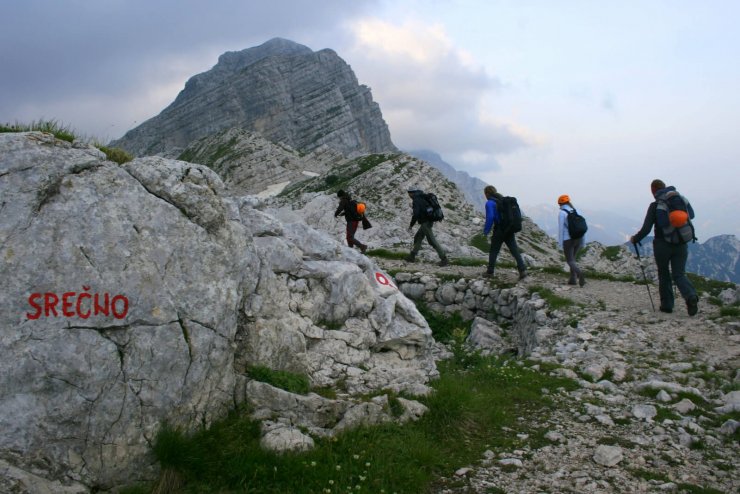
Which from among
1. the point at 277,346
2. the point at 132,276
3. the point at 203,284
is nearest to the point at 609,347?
the point at 277,346

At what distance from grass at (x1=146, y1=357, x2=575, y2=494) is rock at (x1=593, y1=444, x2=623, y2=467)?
1.06m

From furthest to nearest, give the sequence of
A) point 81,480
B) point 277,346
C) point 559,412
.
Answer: point 559,412, point 277,346, point 81,480

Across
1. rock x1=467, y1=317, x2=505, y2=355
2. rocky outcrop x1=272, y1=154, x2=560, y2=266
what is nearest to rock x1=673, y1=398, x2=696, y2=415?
rock x1=467, y1=317, x2=505, y2=355

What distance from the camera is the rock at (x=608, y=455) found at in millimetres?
6656

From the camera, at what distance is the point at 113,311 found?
589 cm

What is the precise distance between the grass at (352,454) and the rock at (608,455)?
1.06m

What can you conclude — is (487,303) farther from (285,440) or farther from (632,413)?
(285,440)

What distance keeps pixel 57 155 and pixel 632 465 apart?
8477 millimetres

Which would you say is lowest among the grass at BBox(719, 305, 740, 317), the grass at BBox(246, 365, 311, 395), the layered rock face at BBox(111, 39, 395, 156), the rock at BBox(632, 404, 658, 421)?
the rock at BBox(632, 404, 658, 421)

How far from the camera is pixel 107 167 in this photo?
6.53 metres

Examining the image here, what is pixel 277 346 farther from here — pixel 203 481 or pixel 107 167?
pixel 107 167

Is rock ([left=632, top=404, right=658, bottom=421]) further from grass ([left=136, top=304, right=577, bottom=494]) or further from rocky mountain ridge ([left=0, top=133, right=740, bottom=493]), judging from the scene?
grass ([left=136, top=304, right=577, bottom=494])

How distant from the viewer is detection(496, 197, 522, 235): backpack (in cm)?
1582

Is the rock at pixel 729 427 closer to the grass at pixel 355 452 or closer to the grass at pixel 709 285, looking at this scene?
the grass at pixel 355 452
